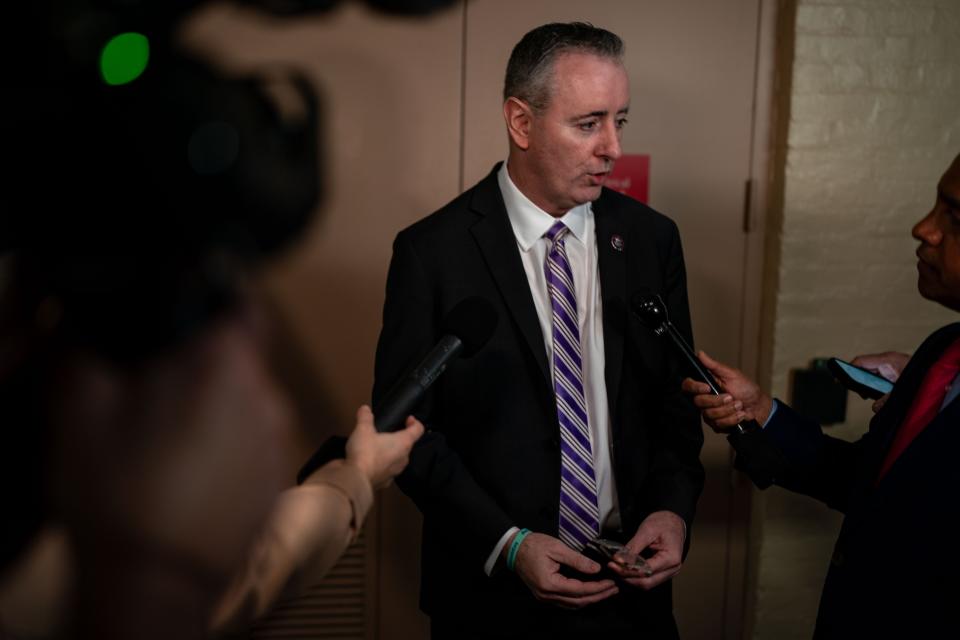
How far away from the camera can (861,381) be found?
5.83 ft

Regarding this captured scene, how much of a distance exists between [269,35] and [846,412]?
6.54 ft

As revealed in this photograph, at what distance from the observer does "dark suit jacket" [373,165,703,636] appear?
1.90m

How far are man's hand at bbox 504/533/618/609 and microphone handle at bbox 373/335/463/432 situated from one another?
656 millimetres

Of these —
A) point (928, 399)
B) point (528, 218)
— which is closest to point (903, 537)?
point (928, 399)

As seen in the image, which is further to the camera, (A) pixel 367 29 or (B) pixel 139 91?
(A) pixel 367 29

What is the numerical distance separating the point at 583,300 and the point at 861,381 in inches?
22.8

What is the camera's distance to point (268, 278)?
76 centimetres

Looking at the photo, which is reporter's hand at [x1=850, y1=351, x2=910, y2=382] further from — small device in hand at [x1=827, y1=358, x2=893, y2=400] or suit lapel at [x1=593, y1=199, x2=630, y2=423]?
suit lapel at [x1=593, y1=199, x2=630, y2=423]

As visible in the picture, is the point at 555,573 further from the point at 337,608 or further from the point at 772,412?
the point at 337,608

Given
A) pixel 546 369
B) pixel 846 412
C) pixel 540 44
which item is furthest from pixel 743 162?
pixel 546 369

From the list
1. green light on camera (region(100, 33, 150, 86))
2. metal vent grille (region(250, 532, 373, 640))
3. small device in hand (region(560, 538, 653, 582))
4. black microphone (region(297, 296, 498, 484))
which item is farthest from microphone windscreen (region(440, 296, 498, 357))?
metal vent grille (region(250, 532, 373, 640))

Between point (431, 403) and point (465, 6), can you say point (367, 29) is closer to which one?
point (465, 6)

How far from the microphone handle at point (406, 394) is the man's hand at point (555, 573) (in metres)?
0.66

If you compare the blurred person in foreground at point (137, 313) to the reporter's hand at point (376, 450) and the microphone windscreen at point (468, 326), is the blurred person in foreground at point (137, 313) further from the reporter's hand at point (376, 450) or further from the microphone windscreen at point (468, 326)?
the microphone windscreen at point (468, 326)
